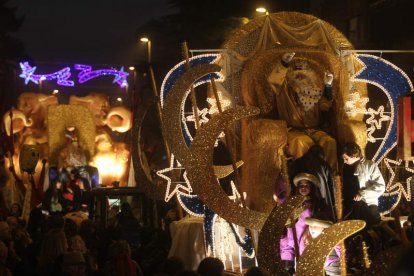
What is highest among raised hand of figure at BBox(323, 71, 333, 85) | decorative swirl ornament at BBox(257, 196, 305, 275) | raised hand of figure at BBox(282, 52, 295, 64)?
raised hand of figure at BBox(282, 52, 295, 64)

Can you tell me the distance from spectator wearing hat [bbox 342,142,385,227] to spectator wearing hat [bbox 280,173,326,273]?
935 millimetres

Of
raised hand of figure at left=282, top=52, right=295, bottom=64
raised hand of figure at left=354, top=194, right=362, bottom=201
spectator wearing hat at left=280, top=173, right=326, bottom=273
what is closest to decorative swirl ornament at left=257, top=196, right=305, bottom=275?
spectator wearing hat at left=280, top=173, right=326, bottom=273

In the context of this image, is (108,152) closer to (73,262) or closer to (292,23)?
(292,23)

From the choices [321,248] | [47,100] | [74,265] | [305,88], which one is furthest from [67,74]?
[321,248]

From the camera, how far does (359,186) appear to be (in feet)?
37.1

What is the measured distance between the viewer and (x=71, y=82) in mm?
32781

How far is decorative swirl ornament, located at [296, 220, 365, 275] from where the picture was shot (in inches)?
287

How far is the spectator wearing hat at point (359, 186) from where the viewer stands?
1102cm

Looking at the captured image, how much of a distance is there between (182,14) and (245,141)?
66.0 ft

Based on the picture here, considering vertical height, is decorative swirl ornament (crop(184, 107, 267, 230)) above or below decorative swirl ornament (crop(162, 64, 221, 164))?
below

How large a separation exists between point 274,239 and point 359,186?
4.20 metres

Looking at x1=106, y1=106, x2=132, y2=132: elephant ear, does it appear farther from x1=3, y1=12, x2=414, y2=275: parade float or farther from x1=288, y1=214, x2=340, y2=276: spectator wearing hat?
x1=288, y1=214, x2=340, y2=276: spectator wearing hat

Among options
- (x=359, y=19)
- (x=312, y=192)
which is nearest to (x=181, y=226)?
(x=312, y=192)

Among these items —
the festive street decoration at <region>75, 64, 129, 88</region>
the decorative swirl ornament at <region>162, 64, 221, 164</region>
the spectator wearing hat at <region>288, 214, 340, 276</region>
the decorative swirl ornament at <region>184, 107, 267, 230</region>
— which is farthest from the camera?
the festive street decoration at <region>75, 64, 129, 88</region>
